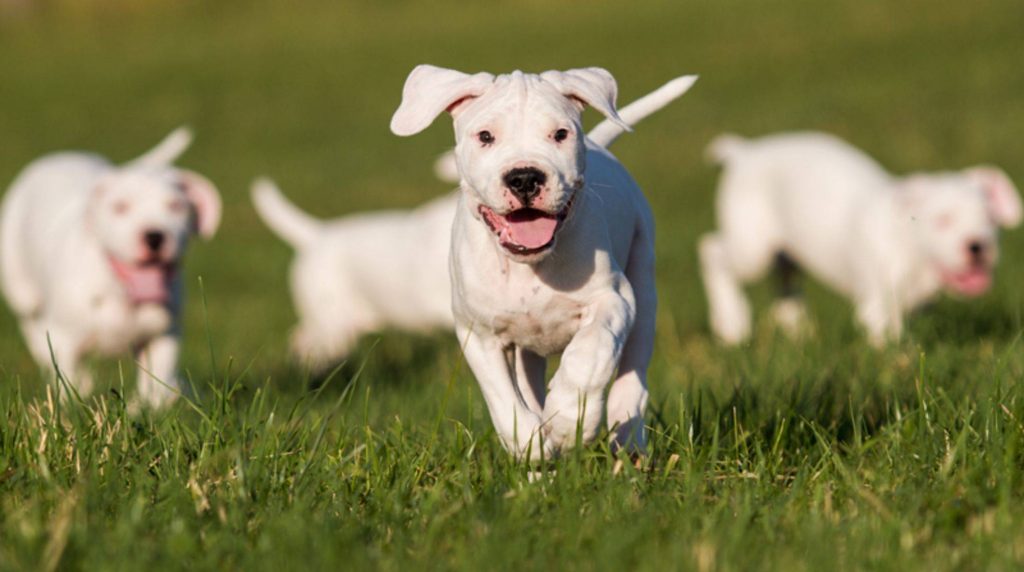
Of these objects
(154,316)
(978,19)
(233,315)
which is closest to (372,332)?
(233,315)

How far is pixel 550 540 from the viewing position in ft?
10.5

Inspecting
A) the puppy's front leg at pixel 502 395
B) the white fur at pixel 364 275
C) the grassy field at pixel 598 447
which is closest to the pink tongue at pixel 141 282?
the grassy field at pixel 598 447

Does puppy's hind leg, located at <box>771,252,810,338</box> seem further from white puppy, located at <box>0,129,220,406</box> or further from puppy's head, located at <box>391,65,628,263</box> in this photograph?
puppy's head, located at <box>391,65,628,263</box>

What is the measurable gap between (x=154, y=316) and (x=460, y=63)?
21662 mm

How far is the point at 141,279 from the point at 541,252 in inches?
169

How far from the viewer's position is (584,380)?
370 cm

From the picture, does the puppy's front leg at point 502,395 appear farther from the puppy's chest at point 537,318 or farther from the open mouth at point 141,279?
the open mouth at point 141,279

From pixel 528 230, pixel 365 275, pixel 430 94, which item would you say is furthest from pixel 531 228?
pixel 365 275

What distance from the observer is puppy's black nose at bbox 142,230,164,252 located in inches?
284

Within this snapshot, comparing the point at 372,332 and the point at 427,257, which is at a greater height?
the point at 427,257

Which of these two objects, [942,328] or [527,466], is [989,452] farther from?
[942,328]

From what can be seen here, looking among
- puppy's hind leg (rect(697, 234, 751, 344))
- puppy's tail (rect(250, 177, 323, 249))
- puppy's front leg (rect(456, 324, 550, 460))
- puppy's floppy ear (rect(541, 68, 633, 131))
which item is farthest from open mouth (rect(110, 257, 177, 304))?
puppy's hind leg (rect(697, 234, 751, 344))

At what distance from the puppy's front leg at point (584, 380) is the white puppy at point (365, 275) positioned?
21.2 ft

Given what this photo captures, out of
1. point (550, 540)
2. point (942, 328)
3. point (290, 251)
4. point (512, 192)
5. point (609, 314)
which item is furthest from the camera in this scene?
point (290, 251)
